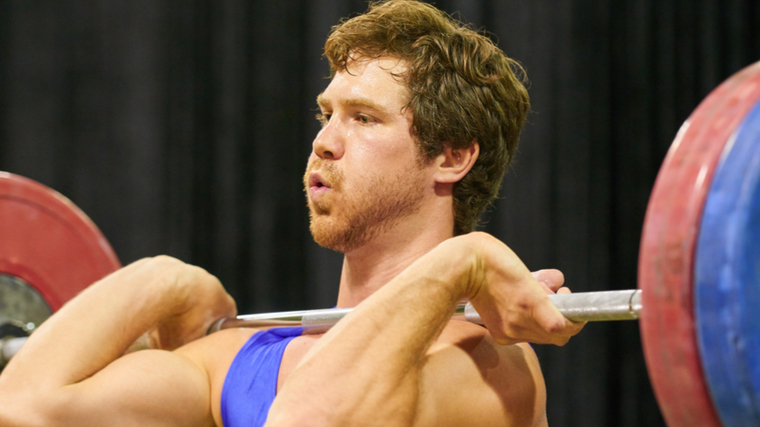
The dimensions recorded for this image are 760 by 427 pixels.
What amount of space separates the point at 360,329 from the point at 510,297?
0.63 feet

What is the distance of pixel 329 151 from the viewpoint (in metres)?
1.22

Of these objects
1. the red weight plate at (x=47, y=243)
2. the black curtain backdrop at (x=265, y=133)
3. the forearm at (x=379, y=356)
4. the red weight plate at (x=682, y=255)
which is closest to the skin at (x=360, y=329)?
the forearm at (x=379, y=356)

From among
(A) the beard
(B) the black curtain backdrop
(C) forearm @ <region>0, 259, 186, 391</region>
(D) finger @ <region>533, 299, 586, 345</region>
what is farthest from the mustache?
(B) the black curtain backdrop

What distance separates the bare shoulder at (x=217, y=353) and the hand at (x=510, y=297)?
0.49 metres

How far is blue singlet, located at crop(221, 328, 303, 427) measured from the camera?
3.56ft

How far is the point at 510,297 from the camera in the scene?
896mm

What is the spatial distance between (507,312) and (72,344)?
2.29 feet

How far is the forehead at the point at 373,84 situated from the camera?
4.01 feet

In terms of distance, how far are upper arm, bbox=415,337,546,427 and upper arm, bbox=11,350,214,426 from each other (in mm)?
425

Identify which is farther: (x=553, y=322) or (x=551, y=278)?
(x=551, y=278)

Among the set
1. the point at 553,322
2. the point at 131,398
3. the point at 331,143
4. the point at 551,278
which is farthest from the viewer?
the point at 331,143

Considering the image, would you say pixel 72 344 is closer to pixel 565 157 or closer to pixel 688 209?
pixel 688 209

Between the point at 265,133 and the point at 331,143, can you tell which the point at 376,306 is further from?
the point at 265,133

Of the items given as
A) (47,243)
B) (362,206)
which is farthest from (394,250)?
(47,243)
